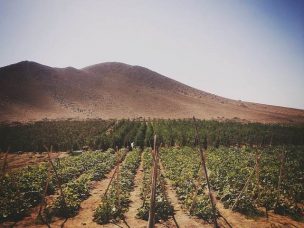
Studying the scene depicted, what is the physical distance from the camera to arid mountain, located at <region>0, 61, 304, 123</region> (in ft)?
231

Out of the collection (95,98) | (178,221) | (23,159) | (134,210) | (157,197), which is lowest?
(23,159)

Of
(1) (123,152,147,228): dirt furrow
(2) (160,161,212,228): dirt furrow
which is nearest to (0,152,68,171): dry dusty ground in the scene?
(1) (123,152,147,228): dirt furrow

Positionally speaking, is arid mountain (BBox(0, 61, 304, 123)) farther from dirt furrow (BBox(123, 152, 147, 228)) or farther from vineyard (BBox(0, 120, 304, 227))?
dirt furrow (BBox(123, 152, 147, 228))

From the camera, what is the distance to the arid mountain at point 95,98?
7038 cm

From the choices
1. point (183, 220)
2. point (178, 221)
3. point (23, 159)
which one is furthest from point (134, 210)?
point (23, 159)

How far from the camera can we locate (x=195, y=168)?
15.8 meters

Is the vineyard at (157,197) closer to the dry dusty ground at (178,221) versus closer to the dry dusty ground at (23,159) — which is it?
the dry dusty ground at (178,221)

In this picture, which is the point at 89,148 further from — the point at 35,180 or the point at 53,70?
the point at 53,70

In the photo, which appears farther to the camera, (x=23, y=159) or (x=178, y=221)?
(x=23, y=159)

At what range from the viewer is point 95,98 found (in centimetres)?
8506

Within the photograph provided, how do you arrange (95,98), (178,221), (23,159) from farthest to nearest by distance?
1. (95,98)
2. (23,159)
3. (178,221)

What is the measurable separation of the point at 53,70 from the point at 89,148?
83.0m

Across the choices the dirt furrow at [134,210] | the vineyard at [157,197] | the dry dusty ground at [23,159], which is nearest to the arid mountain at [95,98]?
the dry dusty ground at [23,159]

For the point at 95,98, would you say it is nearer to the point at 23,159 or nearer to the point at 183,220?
the point at 23,159
